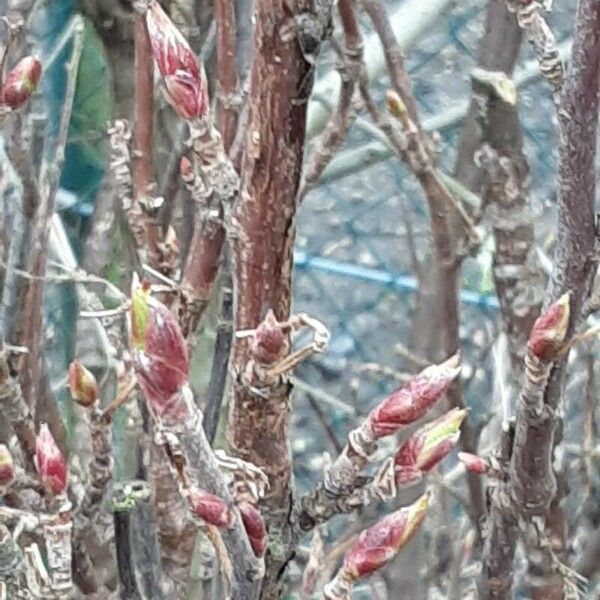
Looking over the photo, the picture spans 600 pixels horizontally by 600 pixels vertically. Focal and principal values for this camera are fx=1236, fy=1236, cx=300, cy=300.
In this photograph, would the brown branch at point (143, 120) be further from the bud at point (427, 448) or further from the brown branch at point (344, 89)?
the bud at point (427, 448)

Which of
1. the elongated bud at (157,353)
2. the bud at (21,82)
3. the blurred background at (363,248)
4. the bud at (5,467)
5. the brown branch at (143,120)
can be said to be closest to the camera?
the elongated bud at (157,353)

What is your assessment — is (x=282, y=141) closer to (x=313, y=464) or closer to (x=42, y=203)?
(x=42, y=203)

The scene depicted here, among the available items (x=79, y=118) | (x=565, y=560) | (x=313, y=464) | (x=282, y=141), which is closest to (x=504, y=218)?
(x=565, y=560)

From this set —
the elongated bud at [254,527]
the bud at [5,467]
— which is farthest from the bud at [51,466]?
the elongated bud at [254,527]

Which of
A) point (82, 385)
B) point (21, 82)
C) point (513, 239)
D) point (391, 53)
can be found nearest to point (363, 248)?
point (391, 53)

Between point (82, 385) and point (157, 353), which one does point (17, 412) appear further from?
point (157, 353)

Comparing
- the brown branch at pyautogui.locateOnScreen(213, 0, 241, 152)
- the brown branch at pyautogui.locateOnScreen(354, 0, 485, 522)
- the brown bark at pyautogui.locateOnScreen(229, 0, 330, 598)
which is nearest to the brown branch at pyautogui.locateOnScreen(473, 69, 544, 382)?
the brown branch at pyautogui.locateOnScreen(354, 0, 485, 522)
